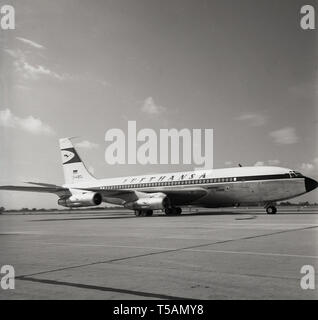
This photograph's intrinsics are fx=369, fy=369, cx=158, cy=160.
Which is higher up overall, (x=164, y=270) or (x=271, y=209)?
(x=271, y=209)

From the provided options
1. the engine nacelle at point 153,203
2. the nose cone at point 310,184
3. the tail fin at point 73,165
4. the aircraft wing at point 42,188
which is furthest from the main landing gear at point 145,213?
the nose cone at point 310,184

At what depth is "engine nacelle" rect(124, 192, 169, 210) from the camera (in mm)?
27866

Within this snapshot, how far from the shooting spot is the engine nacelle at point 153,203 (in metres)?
27.9

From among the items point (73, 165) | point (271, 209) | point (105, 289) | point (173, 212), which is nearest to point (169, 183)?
point (173, 212)

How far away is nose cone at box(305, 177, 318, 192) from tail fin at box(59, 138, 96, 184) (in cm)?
2134

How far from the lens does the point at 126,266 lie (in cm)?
652

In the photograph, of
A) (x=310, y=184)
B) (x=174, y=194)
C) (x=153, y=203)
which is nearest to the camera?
(x=310, y=184)

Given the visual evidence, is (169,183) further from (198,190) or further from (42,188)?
(42,188)

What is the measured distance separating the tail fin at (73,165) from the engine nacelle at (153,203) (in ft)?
35.0

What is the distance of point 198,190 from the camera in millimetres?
29484

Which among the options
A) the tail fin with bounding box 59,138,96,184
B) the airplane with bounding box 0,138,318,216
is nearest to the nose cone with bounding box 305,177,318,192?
the airplane with bounding box 0,138,318,216

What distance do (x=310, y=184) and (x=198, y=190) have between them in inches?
329

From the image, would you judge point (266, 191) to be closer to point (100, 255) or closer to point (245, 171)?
point (245, 171)

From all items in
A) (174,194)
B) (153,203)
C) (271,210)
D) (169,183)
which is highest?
(169,183)
